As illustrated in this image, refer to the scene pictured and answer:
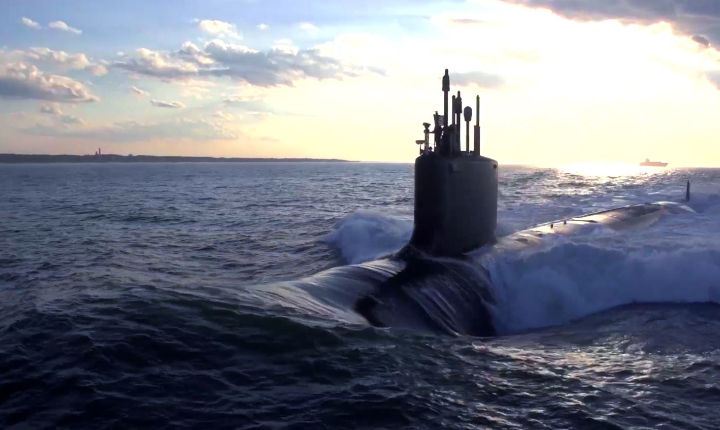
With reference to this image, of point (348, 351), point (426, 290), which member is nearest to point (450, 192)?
point (426, 290)

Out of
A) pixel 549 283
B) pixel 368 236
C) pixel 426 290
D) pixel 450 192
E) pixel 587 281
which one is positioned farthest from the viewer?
pixel 368 236

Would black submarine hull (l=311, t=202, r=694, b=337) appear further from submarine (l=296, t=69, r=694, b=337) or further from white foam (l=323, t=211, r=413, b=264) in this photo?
white foam (l=323, t=211, r=413, b=264)

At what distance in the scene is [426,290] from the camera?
10617 millimetres

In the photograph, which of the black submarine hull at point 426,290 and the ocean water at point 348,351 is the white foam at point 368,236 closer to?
the ocean water at point 348,351

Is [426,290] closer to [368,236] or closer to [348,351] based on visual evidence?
[348,351]

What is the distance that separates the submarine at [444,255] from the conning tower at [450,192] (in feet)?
0.06

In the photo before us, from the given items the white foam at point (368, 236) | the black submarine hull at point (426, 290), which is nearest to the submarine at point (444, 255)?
the black submarine hull at point (426, 290)

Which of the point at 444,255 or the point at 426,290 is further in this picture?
the point at 444,255

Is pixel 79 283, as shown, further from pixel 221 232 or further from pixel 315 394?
pixel 221 232

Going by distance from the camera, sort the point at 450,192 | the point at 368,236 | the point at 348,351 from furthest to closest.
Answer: the point at 368,236
the point at 450,192
the point at 348,351

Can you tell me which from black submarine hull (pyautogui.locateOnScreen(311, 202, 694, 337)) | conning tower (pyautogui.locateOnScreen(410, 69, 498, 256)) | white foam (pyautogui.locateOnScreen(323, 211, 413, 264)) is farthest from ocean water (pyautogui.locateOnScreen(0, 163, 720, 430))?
white foam (pyautogui.locateOnScreen(323, 211, 413, 264))

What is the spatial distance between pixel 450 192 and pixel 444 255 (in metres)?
1.21

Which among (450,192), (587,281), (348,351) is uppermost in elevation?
(450,192)

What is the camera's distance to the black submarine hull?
9445 mm
